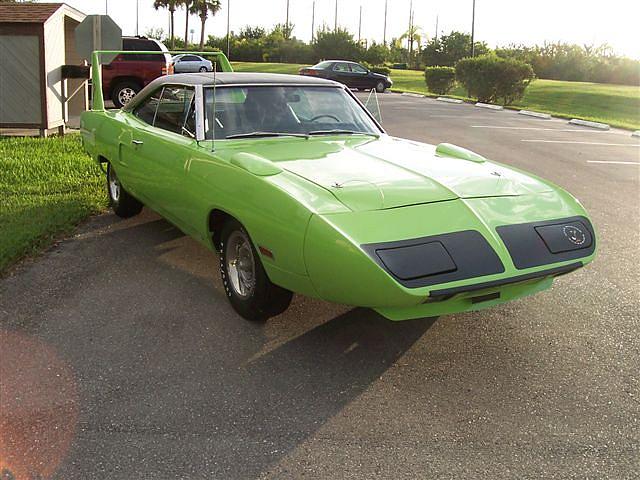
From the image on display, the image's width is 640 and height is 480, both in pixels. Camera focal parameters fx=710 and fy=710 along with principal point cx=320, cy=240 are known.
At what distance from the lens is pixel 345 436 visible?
124 inches

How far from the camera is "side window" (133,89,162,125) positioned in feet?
19.7

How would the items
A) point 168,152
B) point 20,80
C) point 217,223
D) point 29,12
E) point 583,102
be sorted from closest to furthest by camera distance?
point 217,223 → point 168,152 → point 20,80 → point 29,12 → point 583,102

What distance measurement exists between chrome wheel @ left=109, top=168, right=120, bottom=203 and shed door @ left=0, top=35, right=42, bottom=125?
21.7 ft

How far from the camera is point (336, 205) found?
3.65 meters

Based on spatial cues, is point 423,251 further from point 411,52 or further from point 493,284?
point 411,52

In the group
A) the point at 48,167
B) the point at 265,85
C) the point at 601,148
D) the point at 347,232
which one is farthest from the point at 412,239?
the point at 601,148

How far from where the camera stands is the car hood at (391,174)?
3.83 meters

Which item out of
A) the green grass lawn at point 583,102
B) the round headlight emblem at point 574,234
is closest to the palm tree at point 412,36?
the green grass lawn at point 583,102

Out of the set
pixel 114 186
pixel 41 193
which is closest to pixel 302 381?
pixel 114 186

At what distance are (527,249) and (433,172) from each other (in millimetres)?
855

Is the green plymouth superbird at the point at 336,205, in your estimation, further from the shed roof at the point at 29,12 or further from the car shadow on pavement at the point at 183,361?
the shed roof at the point at 29,12

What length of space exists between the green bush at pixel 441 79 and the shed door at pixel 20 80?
84.8ft

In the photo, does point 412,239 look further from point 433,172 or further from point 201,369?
point 201,369

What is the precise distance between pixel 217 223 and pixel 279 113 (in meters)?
1.08
